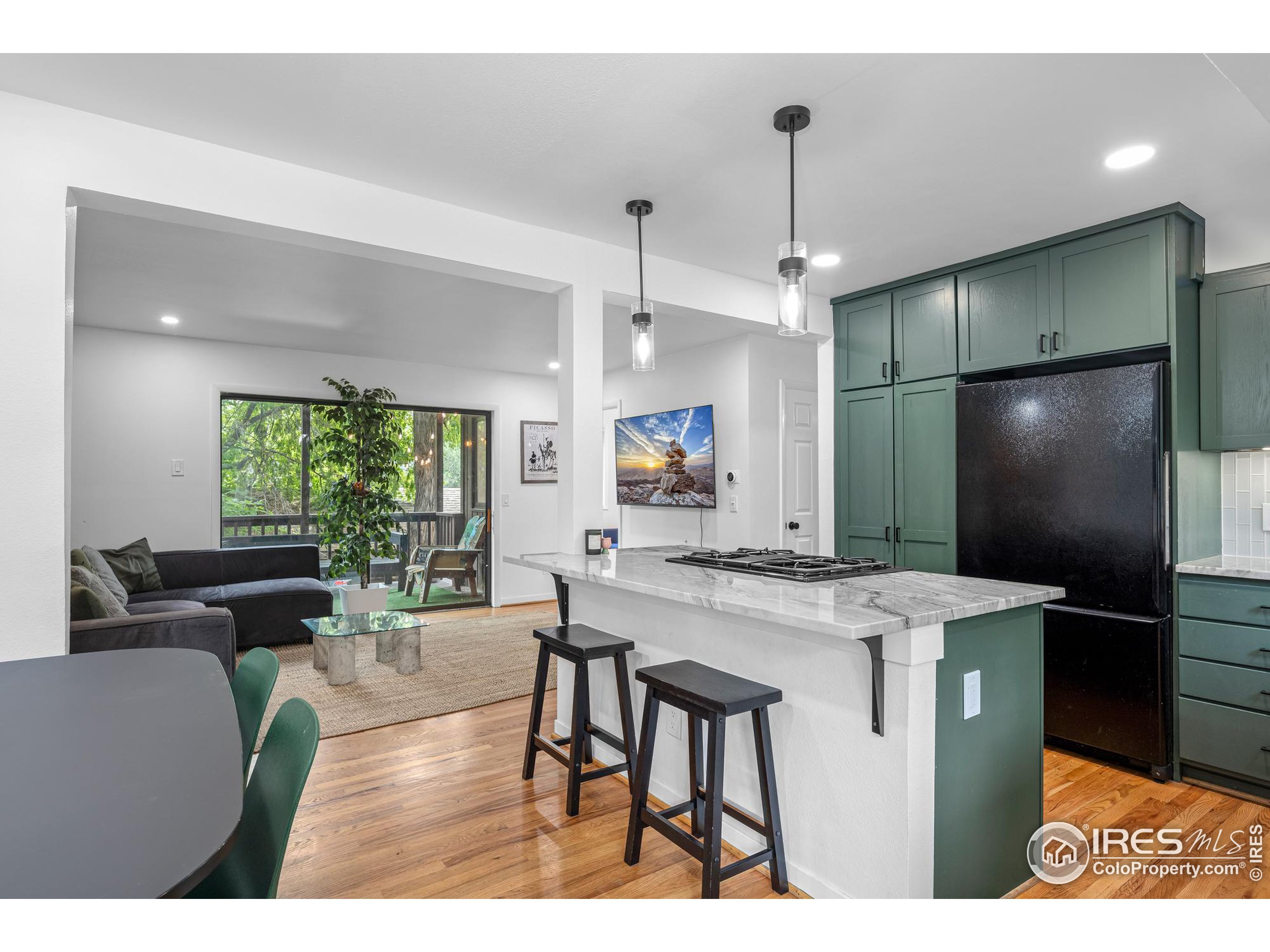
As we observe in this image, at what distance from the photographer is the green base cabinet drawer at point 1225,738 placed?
8.61 ft

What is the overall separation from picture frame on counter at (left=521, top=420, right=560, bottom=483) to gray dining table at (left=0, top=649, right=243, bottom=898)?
538 cm

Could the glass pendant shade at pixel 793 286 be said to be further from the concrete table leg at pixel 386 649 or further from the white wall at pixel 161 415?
the white wall at pixel 161 415

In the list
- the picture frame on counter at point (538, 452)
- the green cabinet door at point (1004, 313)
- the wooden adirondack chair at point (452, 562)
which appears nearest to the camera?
the green cabinet door at point (1004, 313)

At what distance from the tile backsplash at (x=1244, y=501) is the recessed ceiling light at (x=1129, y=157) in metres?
1.66

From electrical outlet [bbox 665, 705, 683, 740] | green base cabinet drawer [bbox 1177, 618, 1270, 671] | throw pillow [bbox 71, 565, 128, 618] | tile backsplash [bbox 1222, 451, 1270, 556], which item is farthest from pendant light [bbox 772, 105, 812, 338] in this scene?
throw pillow [bbox 71, 565, 128, 618]

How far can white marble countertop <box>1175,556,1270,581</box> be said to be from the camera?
2664 mm

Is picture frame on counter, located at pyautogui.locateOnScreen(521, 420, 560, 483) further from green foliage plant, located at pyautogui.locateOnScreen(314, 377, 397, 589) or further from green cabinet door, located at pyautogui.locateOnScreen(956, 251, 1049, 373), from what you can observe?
green cabinet door, located at pyautogui.locateOnScreen(956, 251, 1049, 373)

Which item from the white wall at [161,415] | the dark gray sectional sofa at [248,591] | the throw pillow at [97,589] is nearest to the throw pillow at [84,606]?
the throw pillow at [97,589]

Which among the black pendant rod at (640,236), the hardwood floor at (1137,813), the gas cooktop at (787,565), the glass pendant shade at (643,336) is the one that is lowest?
the hardwood floor at (1137,813)

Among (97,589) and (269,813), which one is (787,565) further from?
(97,589)

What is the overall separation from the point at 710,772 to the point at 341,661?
10.0 feet

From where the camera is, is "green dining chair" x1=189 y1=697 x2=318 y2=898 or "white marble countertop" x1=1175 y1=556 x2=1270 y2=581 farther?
"white marble countertop" x1=1175 y1=556 x2=1270 y2=581
